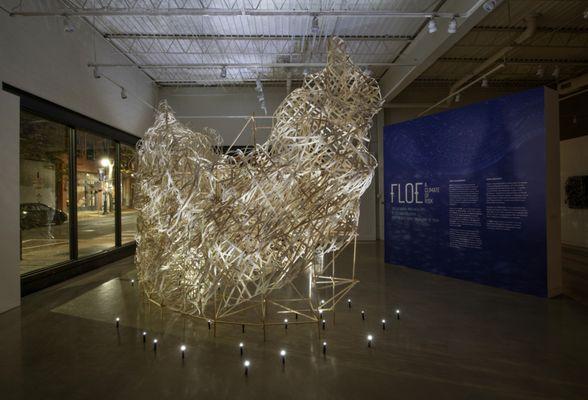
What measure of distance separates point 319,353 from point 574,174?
309 inches

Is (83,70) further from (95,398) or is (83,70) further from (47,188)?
(95,398)

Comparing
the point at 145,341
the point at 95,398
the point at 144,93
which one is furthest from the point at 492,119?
the point at 144,93

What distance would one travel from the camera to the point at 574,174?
24.9 ft

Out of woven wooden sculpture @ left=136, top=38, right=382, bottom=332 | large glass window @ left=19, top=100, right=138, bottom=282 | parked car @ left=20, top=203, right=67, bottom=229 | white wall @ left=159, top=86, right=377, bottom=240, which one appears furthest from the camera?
white wall @ left=159, top=86, right=377, bottom=240

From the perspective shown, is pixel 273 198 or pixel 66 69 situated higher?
pixel 66 69

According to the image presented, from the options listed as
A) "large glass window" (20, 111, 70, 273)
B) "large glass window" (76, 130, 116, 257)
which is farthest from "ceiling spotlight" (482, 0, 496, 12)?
"large glass window" (76, 130, 116, 257)

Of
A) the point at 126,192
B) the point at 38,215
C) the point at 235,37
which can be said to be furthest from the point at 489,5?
the point at 126,192

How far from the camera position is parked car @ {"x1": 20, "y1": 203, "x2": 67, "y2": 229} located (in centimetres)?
454

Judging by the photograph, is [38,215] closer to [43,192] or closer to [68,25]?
[43,192]

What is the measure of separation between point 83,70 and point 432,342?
622 cm

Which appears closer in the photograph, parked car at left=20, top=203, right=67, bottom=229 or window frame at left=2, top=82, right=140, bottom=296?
window frame at left=2, top=82, right=140, bottom=296

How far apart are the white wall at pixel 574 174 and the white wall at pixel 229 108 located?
4200 mm

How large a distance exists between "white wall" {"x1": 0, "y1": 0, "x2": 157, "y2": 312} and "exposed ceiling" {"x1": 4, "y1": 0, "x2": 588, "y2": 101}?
0.25 metres

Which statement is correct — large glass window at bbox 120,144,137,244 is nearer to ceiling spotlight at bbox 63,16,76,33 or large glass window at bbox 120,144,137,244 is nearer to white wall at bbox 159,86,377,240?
white wall at bbox 159,86,377,240
